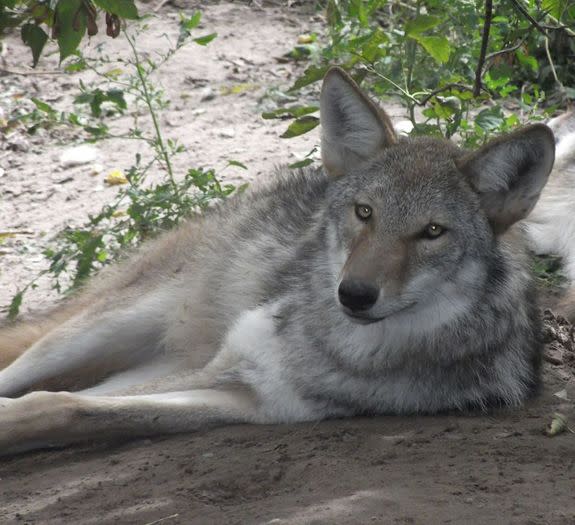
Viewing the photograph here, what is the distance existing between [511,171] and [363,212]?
0.56m

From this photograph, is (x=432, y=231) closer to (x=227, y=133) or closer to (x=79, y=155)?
(x=227, y=133)

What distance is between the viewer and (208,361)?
15.0 ft

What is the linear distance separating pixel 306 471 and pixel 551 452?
35.1 inches

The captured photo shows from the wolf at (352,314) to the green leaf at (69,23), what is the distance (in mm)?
987

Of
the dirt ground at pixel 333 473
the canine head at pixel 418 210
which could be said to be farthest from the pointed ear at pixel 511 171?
the dirt ground at pixel 333 473

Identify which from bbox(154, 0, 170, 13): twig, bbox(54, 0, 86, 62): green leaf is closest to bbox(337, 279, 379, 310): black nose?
bbox(54, 0, 86, 62): green leaf

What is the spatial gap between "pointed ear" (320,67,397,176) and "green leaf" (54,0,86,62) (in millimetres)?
962

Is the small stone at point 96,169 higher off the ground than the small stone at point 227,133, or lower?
lower

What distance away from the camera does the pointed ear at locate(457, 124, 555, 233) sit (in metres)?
3.46

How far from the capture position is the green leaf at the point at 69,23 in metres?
3.29

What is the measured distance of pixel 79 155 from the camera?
7711 millimetres

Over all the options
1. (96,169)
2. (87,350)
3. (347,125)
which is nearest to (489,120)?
(347,125)

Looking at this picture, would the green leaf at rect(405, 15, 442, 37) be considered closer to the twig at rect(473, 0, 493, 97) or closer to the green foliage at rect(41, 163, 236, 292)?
the twig at rect(473, 0, 493, 97)

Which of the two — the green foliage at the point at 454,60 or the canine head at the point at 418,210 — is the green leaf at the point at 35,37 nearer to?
the canine head at the point at 418,210
